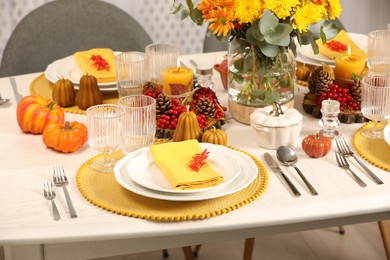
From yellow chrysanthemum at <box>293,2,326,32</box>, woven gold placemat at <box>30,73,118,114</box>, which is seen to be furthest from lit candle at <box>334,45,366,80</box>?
woven gold placemat at <box>30,73,118,114</box>

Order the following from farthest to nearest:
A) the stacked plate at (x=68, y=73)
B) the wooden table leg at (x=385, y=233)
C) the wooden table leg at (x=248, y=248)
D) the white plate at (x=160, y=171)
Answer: the wooden table leg at (x=385, y=233) < the wooden table leg at (x=248, y=248) < the stacked plate at (x=68, y=73) < the white plate at (x=160, y=171)

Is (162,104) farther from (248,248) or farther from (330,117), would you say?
(248,248)

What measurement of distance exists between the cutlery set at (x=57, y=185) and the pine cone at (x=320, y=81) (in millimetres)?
704

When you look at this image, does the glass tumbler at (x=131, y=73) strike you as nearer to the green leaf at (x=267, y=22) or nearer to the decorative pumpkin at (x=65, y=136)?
the decorative pumpkin at (x=65, y=136)

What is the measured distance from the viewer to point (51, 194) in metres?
1.47

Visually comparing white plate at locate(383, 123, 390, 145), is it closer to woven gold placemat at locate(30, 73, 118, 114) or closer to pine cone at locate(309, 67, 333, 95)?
pine cone at locate(309, 67, 333, 95)

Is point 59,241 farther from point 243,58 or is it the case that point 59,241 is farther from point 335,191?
point 243,58

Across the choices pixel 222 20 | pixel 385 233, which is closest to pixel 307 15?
pixel 222 20

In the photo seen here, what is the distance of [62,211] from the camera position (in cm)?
142

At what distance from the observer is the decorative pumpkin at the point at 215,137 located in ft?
5.57

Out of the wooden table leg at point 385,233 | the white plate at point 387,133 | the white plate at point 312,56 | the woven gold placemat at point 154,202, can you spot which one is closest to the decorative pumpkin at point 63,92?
the woven gold placemat at point 154,202

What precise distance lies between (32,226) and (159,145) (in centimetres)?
36

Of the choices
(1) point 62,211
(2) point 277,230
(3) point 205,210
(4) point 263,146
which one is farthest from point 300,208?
(1) point 62,211

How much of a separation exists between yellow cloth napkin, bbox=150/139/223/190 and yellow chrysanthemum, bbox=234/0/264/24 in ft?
0.99
